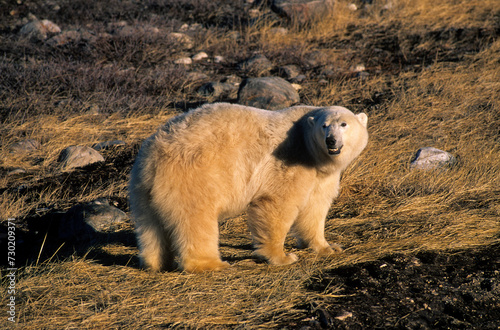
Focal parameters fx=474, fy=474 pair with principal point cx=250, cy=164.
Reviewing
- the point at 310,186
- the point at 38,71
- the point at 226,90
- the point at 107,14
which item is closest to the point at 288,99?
the point at 226,90

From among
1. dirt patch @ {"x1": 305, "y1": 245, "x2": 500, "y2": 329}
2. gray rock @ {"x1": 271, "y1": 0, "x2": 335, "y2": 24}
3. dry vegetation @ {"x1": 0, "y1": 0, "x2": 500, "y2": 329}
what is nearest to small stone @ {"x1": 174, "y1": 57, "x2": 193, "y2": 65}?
dry vegetation @ {"x1": 0, "y1": 0, "x2": 500, "y2": 329}

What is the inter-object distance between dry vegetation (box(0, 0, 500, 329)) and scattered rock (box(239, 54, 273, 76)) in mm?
243

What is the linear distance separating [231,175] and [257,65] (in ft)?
19.0

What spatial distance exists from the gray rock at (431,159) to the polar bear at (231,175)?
1966 millimetres

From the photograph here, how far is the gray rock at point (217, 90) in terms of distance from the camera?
799 centimetres

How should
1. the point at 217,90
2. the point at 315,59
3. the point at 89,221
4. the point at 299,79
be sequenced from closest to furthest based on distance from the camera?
the point at 89,221
the point at 217,90
the point at 299,79
the point at 315,59

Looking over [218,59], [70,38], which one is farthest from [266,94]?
[70,38]

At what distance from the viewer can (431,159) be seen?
5.55m

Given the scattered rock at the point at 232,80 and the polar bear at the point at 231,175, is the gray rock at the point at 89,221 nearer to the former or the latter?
the polar bear at the point at 231,175

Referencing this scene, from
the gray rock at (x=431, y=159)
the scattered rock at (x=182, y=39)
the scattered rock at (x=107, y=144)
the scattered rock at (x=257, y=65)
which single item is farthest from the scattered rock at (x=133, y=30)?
the gray rock at (x=431, y=159)

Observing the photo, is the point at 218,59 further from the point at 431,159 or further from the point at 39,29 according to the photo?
the point at 431,159

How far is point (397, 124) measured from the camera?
6.62 m

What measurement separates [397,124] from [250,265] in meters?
3.77

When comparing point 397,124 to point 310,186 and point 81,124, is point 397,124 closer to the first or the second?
point 310,186
